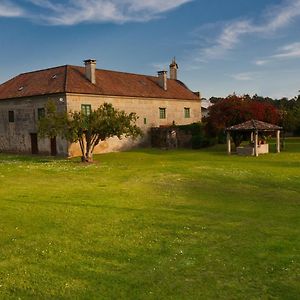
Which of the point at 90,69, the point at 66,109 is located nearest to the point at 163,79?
the point at 90,69

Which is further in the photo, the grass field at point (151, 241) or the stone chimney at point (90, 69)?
the stone chimney at point (90, 69)

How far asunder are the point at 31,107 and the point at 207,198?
1202 inches

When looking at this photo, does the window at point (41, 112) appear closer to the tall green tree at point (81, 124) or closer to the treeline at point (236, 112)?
the tall green tree at point (81, 124)

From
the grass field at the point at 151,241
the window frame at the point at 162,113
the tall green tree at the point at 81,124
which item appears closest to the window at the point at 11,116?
the tall green tree at the point at 81,124

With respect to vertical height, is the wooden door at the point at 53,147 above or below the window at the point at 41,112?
below

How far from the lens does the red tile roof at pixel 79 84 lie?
41.5 m

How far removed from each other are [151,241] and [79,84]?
33.1 metres

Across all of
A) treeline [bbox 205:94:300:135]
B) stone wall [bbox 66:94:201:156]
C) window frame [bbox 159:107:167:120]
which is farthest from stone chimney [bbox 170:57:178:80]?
treeline [bbox 205:94:300:135]

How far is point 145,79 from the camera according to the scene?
53656 mm

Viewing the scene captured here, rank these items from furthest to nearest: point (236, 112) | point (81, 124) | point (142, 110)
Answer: point (142, 110)
point (236, 112)
point (81, 124)

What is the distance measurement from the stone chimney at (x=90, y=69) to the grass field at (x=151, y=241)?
2538 cm

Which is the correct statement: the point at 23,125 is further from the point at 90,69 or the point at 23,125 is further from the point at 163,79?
the point at 163,79

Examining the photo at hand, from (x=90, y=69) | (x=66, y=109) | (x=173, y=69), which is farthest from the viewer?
(x=173, y=69)

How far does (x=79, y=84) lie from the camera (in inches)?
1644
